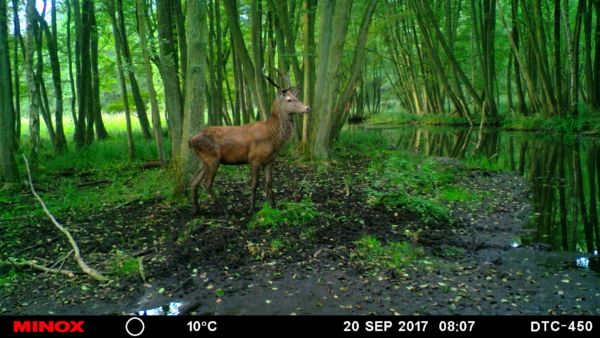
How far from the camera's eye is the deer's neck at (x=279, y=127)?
24.3 ft

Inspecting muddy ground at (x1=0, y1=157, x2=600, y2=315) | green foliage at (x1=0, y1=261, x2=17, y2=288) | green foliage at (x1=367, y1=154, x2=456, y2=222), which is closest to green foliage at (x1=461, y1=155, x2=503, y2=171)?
green foliage at (x1=367, y1=154, x2=456, y2=222)

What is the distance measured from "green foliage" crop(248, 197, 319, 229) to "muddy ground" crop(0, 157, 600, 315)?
0.13m

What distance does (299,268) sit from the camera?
5.51 meters

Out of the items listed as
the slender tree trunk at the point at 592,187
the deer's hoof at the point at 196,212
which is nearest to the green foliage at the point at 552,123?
the slender tree trunk at the point at 592,187

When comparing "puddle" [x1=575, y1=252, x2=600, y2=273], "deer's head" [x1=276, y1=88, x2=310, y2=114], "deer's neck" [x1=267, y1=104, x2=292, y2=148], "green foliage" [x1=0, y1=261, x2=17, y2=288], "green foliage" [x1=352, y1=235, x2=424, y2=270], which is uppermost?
"deer's head" [x1=276, y1=88, x2=310, y2=114]

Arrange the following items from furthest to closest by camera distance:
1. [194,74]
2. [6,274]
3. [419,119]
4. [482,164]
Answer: [419,119]
[482,164]
[194,74]
[6,274]

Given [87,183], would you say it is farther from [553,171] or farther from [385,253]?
[553,171]

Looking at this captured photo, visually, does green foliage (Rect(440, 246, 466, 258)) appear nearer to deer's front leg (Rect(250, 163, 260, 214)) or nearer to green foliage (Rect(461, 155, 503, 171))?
deer's front leg (Rect(250, 163, 260, 214))

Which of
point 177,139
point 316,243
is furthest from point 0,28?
point 316,243

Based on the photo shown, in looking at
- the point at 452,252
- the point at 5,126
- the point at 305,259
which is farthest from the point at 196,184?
the point at 5,126

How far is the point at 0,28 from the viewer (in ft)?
32.3
